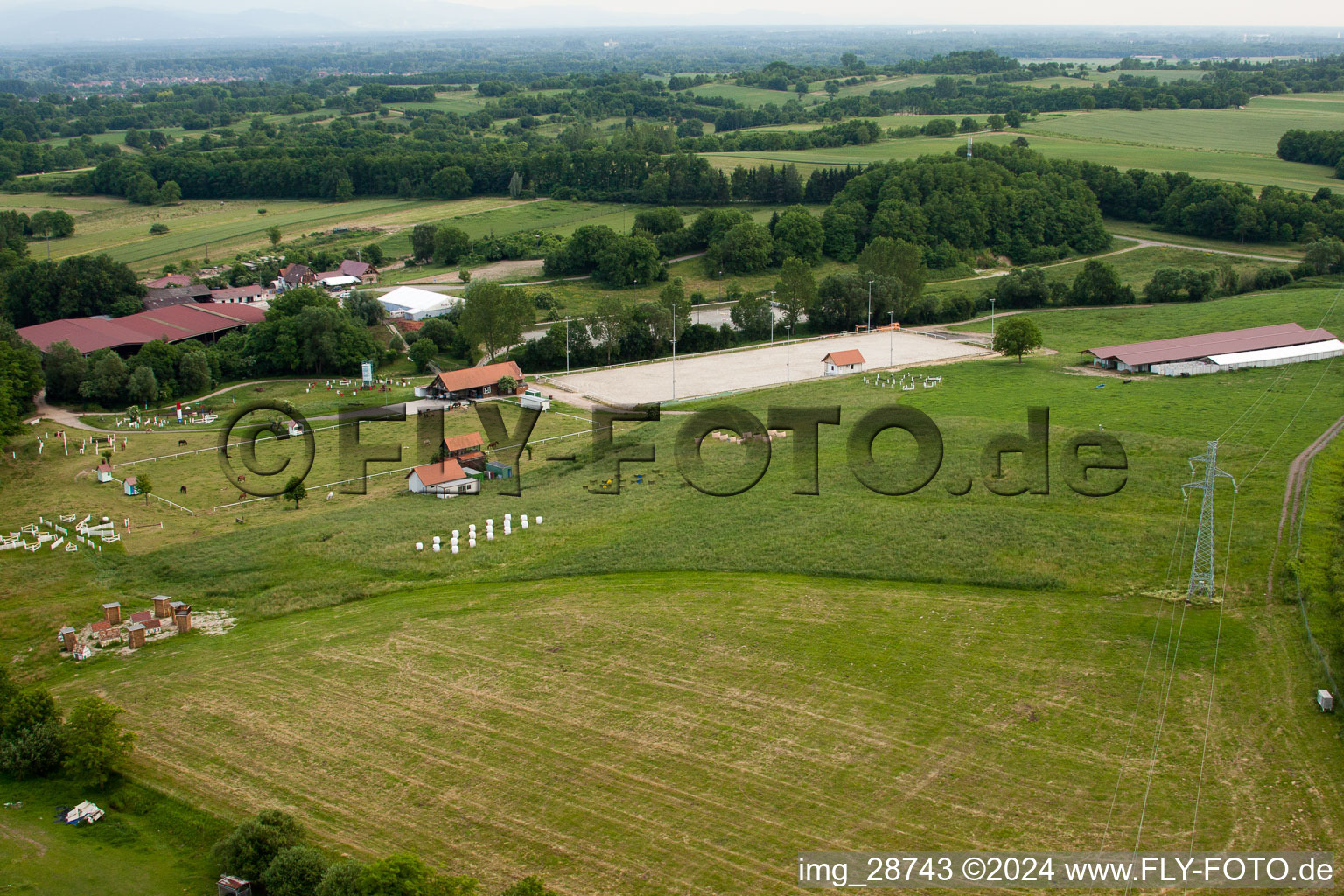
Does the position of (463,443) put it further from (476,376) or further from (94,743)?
(94,743)

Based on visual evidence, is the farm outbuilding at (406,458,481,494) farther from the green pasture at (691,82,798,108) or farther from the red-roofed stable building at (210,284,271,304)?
the green pasture at (691,82,798,108)

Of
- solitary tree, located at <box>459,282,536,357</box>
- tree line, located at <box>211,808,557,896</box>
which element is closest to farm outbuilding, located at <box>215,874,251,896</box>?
tree line, located at <box>211,808,557,896</box>

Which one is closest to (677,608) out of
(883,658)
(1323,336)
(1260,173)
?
(883,658)

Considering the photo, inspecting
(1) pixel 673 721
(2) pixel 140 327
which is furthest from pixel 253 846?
(2) pixel 140 327

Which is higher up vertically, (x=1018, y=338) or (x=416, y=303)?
(x=416, y=303)

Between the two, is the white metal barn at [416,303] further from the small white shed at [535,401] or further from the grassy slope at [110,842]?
the grassy slope at [110,842]

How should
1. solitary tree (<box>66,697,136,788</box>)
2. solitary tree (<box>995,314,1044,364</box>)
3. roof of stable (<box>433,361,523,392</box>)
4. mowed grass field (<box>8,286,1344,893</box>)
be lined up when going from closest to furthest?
mowed grass field (<box>8,286,1344,893</box>), solitary tree (<box>66,697,136,788</box>), roof of stable (<box>433,361,523,392</box>), solitary tree (<box>995,314,1044,364</box>)

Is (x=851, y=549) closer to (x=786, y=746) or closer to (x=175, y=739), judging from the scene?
(x=786, y=746)

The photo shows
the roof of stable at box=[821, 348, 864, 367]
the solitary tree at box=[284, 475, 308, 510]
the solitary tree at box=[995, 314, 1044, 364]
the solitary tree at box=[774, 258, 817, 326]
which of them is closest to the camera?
the solitary tree at box=[284, 475, 308, 510]
